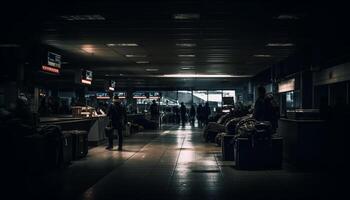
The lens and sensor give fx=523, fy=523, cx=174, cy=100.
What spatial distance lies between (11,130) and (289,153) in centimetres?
740

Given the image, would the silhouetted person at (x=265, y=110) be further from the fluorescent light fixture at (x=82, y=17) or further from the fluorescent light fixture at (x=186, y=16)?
the fluorescent light fixture at (x=82, y=17)

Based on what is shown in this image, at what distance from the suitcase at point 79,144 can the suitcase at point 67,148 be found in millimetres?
353

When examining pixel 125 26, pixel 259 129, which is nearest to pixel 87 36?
pixel 125 26

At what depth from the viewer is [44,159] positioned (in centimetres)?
1250

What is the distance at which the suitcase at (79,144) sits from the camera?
1513cm

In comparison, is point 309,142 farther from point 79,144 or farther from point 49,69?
point 49,69

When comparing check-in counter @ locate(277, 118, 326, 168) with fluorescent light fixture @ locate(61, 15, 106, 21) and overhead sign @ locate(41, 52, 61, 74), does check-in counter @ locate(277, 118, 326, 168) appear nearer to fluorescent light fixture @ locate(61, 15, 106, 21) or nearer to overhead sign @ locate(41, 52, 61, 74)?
fluorescent light fixture @ locate(61, 15, 106, 21)

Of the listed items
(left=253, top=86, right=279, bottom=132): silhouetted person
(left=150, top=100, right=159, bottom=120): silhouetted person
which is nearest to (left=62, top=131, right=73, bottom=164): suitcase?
(left=253, top=86, right=279, bottom=132): silhouetted person

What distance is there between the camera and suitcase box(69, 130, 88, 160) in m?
15.1

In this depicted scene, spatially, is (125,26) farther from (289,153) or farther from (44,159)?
(289,153)

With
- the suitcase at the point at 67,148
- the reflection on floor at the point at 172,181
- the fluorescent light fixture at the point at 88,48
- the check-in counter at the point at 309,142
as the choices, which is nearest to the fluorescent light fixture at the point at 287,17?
the check-in counter at the point at 309,142

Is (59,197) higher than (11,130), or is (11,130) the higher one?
(11,130)

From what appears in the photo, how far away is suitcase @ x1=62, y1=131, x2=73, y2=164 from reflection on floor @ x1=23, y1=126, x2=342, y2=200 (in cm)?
30

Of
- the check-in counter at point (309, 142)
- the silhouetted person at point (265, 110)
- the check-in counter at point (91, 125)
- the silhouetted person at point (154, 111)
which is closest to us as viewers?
the check-in counter at point (309, 142)
